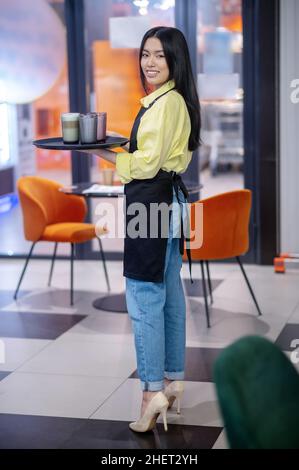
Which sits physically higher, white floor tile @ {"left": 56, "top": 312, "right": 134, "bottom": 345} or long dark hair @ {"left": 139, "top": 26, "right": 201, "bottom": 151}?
long dark hair @ {"left": 139, "top": 26, "right": 201, "bottom": 151}

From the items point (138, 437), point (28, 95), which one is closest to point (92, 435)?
point (138, 437)

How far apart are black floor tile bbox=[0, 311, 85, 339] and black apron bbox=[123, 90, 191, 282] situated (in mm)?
1659

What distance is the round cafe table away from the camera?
16.8 feet

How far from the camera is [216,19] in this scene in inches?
252

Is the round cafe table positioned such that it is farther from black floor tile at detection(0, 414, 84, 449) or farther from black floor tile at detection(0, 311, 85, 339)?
black floor tile at detection(0, 414, 84, 449)

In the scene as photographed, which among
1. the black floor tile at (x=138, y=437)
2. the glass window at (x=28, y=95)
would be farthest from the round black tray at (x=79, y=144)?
the glass window at (x=28, y=95)

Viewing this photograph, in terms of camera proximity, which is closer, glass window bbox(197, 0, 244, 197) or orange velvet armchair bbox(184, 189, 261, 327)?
orange velvet armchair bbox(184, 189, 261, 327)

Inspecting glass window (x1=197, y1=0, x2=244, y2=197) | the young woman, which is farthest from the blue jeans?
glass window (x1=197, y1=0, x2=244, y2=197)

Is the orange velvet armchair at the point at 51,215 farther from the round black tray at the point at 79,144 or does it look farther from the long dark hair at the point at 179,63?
the long dark hair at the point at 179,63

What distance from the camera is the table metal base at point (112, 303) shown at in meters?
5.30

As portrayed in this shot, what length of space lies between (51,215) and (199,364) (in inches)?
78.4
